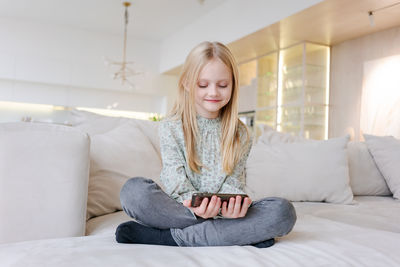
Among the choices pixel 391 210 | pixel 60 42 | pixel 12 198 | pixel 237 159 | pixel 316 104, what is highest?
pixel 60 42

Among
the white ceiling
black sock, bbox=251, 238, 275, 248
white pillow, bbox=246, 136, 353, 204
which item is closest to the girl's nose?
black sock, bbox=251, 238, 275, 248

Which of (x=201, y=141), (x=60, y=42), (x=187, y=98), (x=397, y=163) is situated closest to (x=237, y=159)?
(x=201, y=141)

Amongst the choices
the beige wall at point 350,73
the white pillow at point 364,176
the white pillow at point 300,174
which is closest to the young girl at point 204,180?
the white pillow at point 300,174

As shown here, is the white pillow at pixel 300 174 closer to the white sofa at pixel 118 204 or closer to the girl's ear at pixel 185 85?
the white sofa at pixel 118 204

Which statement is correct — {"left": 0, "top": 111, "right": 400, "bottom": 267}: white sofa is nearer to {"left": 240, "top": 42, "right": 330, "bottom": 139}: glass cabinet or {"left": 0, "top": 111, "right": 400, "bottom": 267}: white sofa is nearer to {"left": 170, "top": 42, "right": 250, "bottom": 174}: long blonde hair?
{"left": 170, "top": 42, "right": 250, "bottom": 174}: long blonde hair

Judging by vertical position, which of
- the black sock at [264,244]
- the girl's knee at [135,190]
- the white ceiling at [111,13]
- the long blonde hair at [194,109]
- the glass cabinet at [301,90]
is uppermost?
the white ceiling at [111,13]

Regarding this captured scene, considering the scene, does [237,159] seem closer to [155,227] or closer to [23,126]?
[155,227]

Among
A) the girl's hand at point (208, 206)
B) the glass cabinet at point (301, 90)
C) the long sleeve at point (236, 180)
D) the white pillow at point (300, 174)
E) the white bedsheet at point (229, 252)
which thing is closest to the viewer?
the white bedsheet at point (229, 252)

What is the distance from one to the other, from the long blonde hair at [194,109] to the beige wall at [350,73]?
3665 mm

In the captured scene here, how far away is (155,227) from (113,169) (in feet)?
1.64

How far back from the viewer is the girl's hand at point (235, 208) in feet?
3.05

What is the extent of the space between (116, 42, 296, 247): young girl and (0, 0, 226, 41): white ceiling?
13.9 ft

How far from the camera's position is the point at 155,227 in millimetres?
1023

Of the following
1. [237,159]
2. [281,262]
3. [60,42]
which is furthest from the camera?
[60,42]
